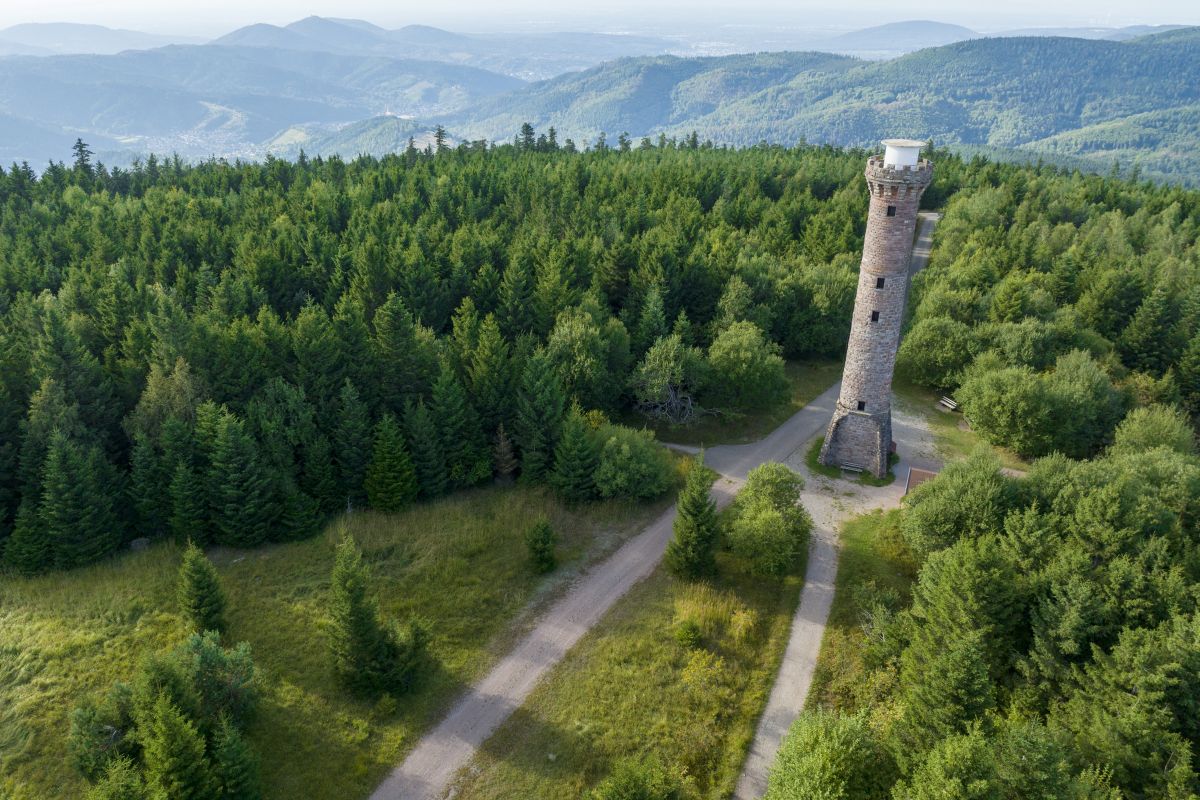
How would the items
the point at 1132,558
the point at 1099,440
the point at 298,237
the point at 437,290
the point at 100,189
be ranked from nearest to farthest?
the point at 1132,558, the point at 1099,440, the point at 437,290, the point at 298,237, the point at 100,189

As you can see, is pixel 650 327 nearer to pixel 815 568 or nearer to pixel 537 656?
pixel 815 568

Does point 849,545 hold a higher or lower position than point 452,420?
lower

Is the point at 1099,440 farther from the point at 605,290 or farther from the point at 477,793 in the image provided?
the point at 477,793

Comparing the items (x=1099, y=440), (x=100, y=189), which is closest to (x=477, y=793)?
(x=1099, y=440)

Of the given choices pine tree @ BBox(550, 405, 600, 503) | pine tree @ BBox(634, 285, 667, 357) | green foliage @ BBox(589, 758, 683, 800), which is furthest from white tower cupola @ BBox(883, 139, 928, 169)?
green foliage @ BBox(589, 758, 683, 800)

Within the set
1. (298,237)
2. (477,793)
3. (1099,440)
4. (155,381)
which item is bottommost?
(477,793)

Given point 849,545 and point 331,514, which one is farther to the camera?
point 331,514
